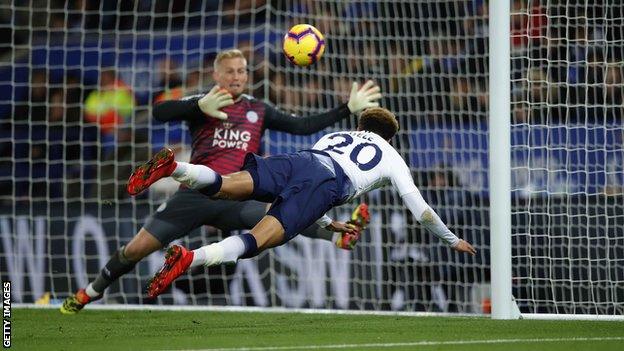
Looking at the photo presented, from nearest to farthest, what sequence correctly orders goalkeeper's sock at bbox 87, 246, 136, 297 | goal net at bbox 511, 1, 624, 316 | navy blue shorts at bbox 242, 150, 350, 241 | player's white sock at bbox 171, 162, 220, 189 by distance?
1. player's white sock at bbox 171, 162, 220, 189
2. navy blue shorts at bbox 242, 150, 350, 241
3. goalkeeper's sock at bbox 87, 246, 136, 297
4. goal net at bbox 511, 1, 624, 316

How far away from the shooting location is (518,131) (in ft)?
39.3

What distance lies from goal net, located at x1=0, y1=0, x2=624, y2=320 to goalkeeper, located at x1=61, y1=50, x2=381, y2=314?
1922 millimetres

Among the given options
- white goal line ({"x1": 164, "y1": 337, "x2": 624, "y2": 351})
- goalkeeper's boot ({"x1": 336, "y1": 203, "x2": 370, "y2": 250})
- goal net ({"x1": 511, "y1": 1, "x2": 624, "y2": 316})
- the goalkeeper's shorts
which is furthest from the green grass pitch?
goal net ({"x1": 511, "y1": 1, "x2": 624, "y2": 316})

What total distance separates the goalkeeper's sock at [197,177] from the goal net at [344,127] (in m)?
3.92

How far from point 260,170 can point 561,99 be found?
17.4 ft

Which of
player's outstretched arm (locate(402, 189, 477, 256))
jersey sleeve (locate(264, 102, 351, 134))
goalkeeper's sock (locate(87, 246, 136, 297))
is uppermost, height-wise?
jersey sleeve (locate(264, 102, 351, 134))

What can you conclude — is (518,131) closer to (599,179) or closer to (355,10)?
(599,179)

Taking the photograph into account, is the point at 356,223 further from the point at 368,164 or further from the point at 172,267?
the point at 172,267

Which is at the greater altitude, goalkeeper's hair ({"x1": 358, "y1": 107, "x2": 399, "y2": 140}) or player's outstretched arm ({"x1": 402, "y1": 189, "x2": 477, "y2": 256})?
goalkeeper's hair ({"x1": 358, "y1": 107, "x2": 399, "y2": 140})

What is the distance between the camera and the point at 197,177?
7.17 m

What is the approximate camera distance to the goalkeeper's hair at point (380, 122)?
26.5 feet

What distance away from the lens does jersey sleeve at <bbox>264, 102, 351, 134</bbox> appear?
906 centimetres

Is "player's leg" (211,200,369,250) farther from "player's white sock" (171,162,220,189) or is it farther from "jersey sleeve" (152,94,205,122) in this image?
"player's white sock" (171,162,220,189)

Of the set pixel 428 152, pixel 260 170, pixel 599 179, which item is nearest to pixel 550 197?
pixel 599 179
